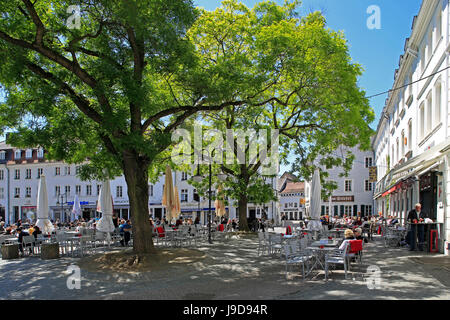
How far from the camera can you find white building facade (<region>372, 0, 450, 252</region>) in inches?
546

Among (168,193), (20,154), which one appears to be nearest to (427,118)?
(168,193)

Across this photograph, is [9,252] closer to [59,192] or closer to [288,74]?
[288,74]

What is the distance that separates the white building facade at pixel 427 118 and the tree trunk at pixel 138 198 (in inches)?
385

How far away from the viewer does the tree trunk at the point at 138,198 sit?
11852mm

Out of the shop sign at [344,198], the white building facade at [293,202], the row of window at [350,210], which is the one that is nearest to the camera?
the row of window at [350,210]

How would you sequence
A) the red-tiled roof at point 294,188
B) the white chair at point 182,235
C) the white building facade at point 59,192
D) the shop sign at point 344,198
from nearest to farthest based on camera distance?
the white chair at point 182,235, the white building facade at point 59,192, the shop sign at point 344,198, the red-tiled roof at point 294,188

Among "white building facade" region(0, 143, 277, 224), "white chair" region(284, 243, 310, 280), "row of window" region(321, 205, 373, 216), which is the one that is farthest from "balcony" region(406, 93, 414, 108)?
"row of window" region(321, 205, 373, 216)

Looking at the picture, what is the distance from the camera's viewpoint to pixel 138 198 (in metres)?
11.9

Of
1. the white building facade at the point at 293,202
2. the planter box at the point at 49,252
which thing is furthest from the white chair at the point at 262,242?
the white building facade at the point at 293,202

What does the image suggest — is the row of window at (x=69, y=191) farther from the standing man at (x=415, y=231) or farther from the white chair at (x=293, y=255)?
the white chair at (x=293, y=255)

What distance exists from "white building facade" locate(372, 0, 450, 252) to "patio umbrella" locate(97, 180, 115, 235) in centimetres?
1259

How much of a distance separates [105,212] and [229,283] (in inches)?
326
